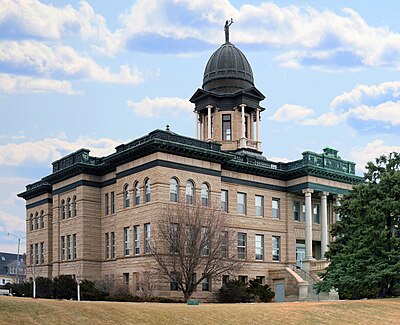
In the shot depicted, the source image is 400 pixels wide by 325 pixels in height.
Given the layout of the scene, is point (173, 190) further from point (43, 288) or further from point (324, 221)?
point (324, 221)

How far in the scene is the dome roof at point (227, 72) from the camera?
72.6 m

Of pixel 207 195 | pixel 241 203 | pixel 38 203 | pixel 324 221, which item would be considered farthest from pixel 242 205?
pixel 38 203

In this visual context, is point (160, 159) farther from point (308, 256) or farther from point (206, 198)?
point (308, 256)

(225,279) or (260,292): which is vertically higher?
(225,279)

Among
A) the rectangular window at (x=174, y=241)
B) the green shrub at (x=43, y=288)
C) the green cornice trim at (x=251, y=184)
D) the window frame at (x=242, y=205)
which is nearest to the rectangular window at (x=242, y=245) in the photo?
the window frame at (x=242, y=205)

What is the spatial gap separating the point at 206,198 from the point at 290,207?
11.3 metres

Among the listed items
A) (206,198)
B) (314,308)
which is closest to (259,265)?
(206,198)

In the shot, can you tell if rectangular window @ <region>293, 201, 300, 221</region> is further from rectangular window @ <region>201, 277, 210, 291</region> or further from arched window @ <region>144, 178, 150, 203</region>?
arched window @ <region>144, 178, 150, 203</region>

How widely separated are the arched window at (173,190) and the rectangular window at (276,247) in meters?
12.9

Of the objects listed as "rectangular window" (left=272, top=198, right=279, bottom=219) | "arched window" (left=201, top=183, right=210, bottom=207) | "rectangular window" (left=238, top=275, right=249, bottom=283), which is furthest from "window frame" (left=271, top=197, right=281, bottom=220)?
"arched window" (left=201, top=183, right=210, bottom=207)

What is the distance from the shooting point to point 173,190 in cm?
5547

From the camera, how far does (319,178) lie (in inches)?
2559

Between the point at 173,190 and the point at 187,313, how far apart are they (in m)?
23.4

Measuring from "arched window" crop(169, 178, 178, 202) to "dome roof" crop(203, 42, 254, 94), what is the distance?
63.6 feet
